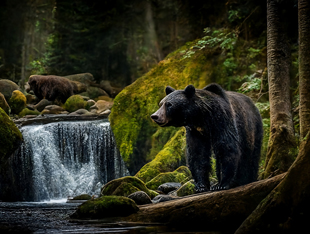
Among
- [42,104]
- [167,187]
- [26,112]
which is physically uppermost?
[42,104]

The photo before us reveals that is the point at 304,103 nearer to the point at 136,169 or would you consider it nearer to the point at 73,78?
the point at 136,169

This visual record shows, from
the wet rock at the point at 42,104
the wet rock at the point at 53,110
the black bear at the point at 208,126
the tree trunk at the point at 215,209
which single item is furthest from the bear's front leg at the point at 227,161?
the wet rock at the point at 42,104

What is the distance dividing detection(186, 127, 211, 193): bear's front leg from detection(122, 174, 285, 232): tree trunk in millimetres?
681

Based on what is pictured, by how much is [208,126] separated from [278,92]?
2309 mm

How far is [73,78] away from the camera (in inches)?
943

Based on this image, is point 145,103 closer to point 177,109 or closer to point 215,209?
point 177,109

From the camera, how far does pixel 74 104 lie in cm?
1761

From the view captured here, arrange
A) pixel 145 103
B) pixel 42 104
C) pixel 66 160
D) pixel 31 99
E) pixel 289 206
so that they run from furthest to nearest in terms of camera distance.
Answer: pixel 31 99 → pixel 42 104 → pixel 66 160 → pixel 145 103 → pixel 289 206

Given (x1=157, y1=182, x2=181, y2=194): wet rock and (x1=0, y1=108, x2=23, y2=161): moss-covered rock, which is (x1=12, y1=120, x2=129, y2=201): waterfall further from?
(x1=157, y1=182, x2=181, y2=194): wet rock

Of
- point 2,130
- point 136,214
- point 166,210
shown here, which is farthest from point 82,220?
point 2,130

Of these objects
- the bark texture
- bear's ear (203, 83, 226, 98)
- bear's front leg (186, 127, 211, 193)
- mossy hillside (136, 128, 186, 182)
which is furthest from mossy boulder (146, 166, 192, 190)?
bear's ear (203, 83, 226, 98)

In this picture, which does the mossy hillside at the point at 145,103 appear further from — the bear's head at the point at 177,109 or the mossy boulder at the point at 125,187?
the bear's head at the point at 177,109

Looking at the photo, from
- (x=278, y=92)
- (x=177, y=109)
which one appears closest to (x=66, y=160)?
(x=278, y=92)

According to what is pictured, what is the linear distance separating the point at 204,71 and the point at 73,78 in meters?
14.5
